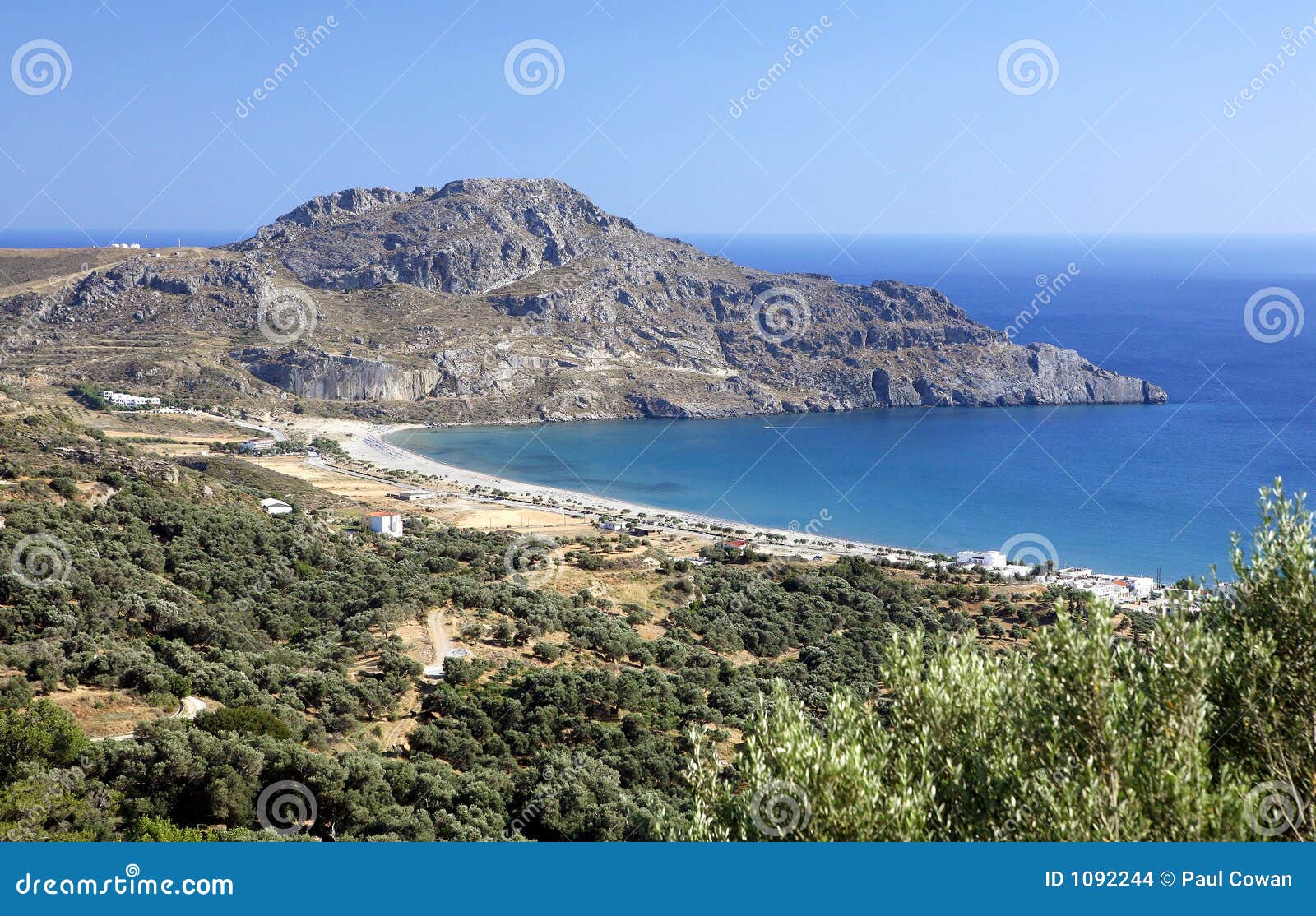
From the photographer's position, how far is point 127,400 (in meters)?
66.6

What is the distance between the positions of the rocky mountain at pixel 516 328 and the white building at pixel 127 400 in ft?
15.1

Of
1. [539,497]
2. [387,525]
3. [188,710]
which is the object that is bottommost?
[188,710]

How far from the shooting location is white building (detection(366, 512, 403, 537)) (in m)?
35.5

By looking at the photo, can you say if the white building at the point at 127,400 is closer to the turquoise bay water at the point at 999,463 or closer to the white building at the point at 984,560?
the turquoise bay water at the point at 999,463

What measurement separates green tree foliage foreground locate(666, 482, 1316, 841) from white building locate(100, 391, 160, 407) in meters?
69.1

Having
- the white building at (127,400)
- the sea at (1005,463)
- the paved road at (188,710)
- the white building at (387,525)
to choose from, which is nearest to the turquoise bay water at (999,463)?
the sea at (1005,463)

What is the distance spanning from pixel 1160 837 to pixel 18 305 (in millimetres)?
99709

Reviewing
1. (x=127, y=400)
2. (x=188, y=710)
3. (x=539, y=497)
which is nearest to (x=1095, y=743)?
(x=188, y=710)

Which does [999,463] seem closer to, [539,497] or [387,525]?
[539,497]

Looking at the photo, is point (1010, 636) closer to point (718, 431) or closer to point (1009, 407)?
point (718, 431)

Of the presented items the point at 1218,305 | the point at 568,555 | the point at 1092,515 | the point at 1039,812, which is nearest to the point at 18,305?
the point at 568,555

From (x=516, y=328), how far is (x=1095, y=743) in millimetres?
96266

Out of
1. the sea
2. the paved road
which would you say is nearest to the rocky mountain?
the sea

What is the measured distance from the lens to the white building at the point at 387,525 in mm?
35500
